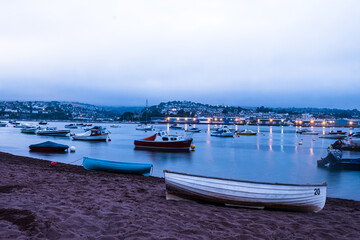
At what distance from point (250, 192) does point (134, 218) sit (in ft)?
10.8

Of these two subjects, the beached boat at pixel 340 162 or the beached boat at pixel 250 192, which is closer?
the beached boat at pixel 250 192

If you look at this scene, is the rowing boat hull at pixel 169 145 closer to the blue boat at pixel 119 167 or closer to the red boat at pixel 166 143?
the red boat at pixel 166 143

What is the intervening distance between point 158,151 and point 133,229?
2560cm

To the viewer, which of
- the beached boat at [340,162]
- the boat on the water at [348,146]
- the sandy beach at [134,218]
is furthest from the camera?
the boat on the water at [348,146]

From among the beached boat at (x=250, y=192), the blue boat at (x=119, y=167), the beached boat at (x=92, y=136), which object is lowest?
the beached boat at (x=92, y=136)

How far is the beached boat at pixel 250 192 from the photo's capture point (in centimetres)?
795

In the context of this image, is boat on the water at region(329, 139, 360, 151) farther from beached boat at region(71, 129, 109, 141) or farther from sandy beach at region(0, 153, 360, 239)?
beached boat at region(71, 129, 109, 141)

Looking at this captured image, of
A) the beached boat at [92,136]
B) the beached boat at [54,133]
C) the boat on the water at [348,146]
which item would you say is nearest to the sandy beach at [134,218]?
the boat on the water at [348,146]

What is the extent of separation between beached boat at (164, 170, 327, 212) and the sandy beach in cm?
25

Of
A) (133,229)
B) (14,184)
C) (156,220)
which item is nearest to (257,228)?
(156,220)

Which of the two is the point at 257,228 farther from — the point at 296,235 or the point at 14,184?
the point at 14,184

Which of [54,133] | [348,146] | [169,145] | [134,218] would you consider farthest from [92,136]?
[134,218]

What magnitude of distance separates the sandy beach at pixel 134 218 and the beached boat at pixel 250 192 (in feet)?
0.81

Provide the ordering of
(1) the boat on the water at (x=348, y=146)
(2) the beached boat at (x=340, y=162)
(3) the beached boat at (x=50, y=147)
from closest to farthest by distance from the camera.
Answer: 1. (2) the beached boat at (x=340, y=162)
2. (3) the beached boat at (x=50, y=147)
3. (1) the boat on the water at (x=348, y=146)
